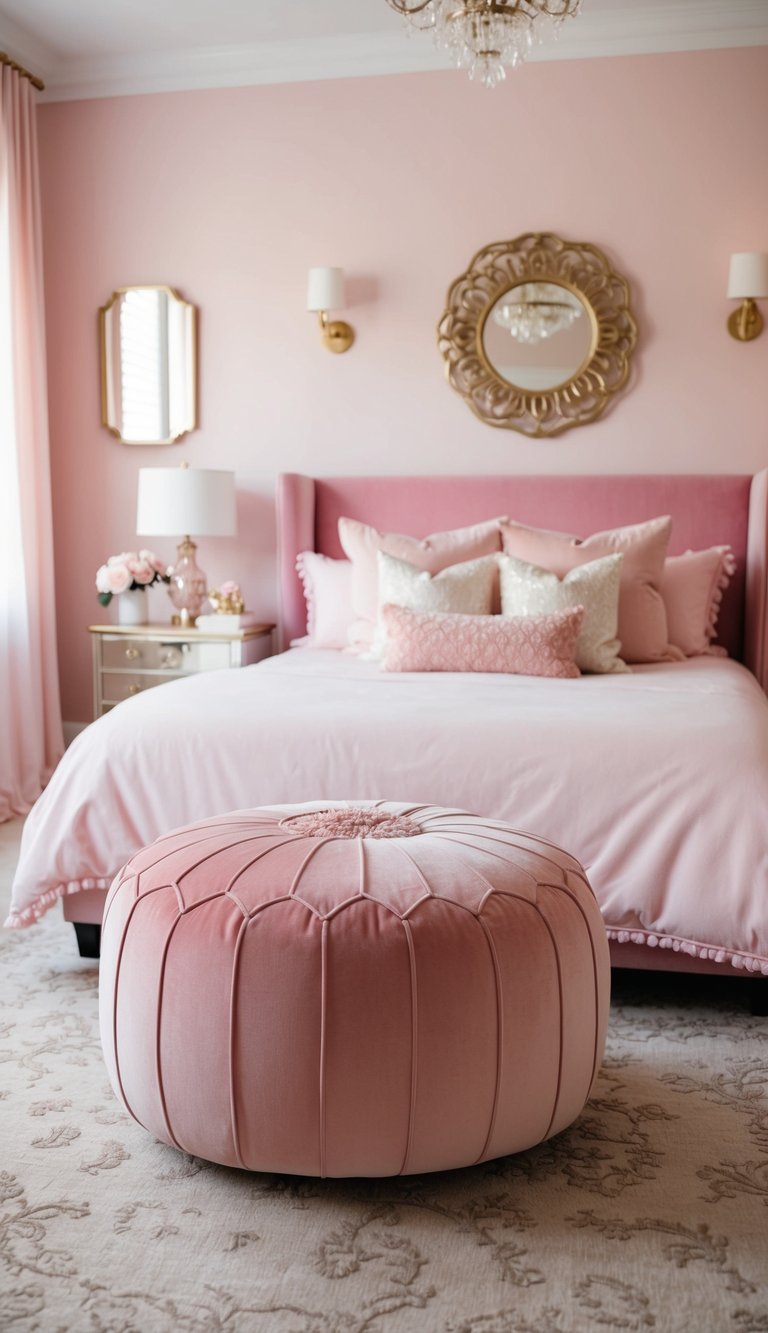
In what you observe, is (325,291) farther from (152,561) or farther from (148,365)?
(152,561)

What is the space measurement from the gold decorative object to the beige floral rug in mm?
2380

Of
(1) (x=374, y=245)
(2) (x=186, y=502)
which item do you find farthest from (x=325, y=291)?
(2) (x=186, y=502)

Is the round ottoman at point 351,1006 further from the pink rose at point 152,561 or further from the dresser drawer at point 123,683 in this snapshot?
the pink rose at point 152,561

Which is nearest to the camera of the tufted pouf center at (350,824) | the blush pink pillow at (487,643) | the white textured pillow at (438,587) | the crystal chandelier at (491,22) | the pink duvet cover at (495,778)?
the tufted pouf center at (350,824)

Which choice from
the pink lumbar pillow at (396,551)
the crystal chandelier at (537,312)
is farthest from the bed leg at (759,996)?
the crystal chandelier at (537,312)

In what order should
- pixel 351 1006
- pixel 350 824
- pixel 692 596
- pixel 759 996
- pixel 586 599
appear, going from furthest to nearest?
pixel 692 596 < pixel 586 599 < pixel 759 996 < pixel 350 824 < pixel 351 1006

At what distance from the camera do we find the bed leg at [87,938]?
8.93ft

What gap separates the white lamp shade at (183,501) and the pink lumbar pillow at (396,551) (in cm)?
48

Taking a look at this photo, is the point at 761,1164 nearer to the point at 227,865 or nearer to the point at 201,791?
the point at 227,865

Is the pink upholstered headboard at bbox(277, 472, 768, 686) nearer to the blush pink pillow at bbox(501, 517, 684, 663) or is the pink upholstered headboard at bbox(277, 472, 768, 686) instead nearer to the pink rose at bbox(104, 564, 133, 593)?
the blush pink pillow at bbox(501, 517, 684, 663)

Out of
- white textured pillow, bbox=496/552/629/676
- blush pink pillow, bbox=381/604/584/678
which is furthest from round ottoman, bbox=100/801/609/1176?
white textured pillow, bbox=496/552/629/676

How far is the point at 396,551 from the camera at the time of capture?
397 centimetres

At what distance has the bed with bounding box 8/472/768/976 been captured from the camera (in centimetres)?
231

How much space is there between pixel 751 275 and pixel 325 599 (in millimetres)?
1865
